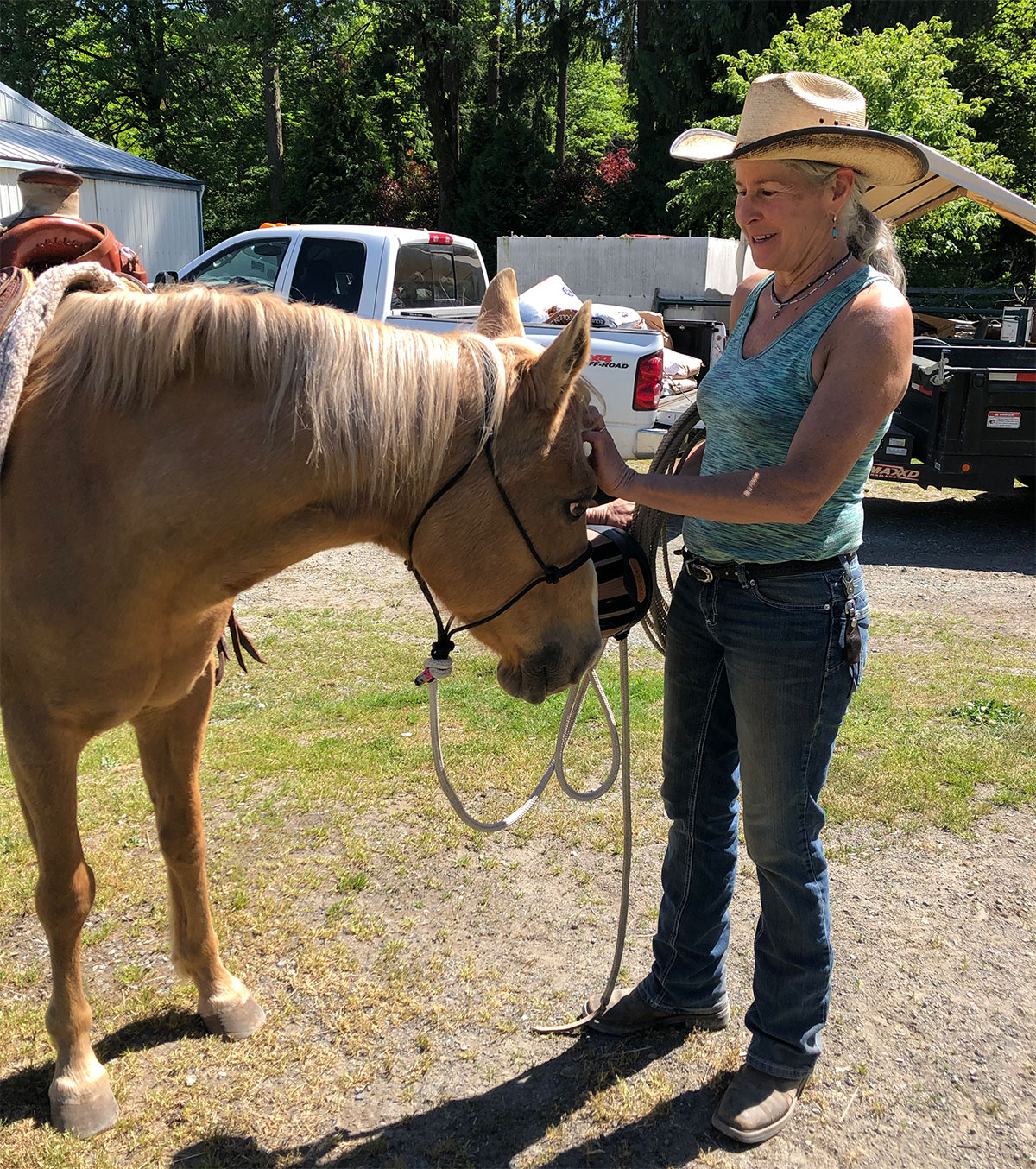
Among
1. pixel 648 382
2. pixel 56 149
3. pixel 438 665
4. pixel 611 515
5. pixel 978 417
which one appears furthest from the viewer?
pixel 56 149

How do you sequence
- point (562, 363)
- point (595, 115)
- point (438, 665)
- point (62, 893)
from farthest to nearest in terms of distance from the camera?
point (595, 115) → point (62, 893) → point (438, 665) → point (562, 363)

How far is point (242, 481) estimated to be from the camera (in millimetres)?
1823

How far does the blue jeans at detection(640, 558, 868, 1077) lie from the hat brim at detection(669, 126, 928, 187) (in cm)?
84

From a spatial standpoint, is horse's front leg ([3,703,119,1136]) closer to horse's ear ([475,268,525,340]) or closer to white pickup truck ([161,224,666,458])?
horse's ear ([475,268,525,340])

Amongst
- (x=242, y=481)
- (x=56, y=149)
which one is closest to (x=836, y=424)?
(x=242, y=481)

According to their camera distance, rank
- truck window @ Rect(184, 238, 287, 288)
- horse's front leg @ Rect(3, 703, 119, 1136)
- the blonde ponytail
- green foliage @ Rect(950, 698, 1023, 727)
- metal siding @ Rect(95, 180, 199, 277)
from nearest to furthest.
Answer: the blonde ponytail < horse's front leg @ Rect(3, 703, 119, 1136) < green foliage @ Rect(950, 698, 1023, 727) < truck window @ Rect(184, 238, 287, 288) < metal siding @ Rect(95, 180, 199, 277)

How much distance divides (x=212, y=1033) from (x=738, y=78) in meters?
17.4

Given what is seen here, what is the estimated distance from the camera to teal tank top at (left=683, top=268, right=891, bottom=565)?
1.88 meters

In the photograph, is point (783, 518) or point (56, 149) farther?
point (56, 149)

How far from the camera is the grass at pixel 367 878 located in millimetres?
2322

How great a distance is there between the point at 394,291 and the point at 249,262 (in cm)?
154

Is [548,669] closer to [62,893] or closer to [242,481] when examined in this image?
[242,481]

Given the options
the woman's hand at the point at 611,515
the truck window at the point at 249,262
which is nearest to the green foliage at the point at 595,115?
the truck window at the point at 249,262

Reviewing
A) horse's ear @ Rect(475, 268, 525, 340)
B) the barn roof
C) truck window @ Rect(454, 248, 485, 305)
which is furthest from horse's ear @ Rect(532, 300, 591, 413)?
the barn roof
